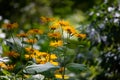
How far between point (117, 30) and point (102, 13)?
0.19 m

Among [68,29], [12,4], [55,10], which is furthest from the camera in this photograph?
[55,10]

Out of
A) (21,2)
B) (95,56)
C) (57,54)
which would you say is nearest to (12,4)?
(21,2)

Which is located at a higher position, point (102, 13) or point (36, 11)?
point (36, 11)

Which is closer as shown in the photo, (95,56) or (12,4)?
(95,56)

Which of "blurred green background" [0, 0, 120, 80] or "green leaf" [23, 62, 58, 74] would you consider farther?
"blurred green background" [0, 0, 120, 80]

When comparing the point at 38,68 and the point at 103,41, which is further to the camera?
the point at 103,41

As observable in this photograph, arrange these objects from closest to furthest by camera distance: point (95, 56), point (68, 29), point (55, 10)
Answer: point (68, 29) < point (95, 56) < point (55, 10)

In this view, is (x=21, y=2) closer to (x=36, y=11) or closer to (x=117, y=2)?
(x=36, y=11)

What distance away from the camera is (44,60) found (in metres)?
1.83

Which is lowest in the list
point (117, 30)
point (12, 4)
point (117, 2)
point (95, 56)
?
point (95, 56)

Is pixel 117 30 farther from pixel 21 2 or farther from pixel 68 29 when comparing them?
pixel 21 2

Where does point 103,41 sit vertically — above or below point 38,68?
above

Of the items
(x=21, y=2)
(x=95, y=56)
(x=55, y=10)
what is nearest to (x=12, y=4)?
(x=21, y=2)

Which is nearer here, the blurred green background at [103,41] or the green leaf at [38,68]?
the green leaf at [38,68]
